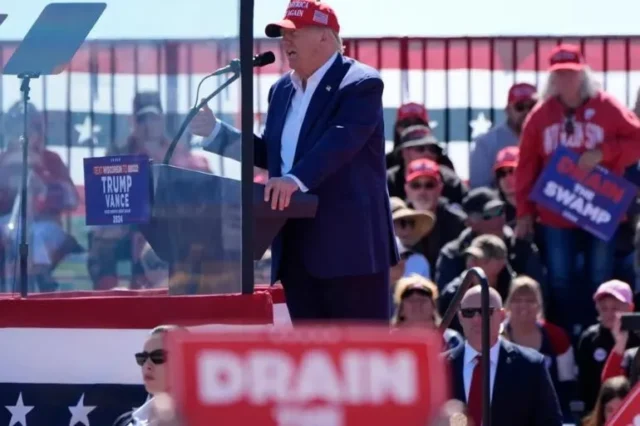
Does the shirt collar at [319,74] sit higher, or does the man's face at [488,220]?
the shirt collar at [319,74]

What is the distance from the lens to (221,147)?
19.9 ft

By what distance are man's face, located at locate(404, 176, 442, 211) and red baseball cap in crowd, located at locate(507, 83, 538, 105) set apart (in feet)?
3.12

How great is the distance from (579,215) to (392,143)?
77.6 inches

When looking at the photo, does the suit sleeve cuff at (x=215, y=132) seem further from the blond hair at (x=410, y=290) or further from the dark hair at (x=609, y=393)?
the dark hair at (x=609, y=393)

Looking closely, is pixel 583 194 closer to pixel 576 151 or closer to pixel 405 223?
pixel 576 151

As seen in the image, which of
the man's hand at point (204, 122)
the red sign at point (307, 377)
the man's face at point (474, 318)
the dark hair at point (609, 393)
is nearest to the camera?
the red sign at point (307, 377)

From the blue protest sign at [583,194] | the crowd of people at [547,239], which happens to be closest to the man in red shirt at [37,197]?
the crowd of people at [547,239]

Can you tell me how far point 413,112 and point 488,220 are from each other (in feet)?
4.68

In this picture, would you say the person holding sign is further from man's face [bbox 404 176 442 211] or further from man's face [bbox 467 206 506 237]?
man's face [bbox 404 176 442 211]

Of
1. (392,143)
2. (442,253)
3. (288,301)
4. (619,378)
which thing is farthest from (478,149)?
(288,301)

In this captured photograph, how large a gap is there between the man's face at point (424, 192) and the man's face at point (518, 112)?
3.05 ft

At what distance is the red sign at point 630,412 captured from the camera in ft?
15.7

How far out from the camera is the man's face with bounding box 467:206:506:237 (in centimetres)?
991

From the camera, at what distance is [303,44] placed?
6.18 metres
